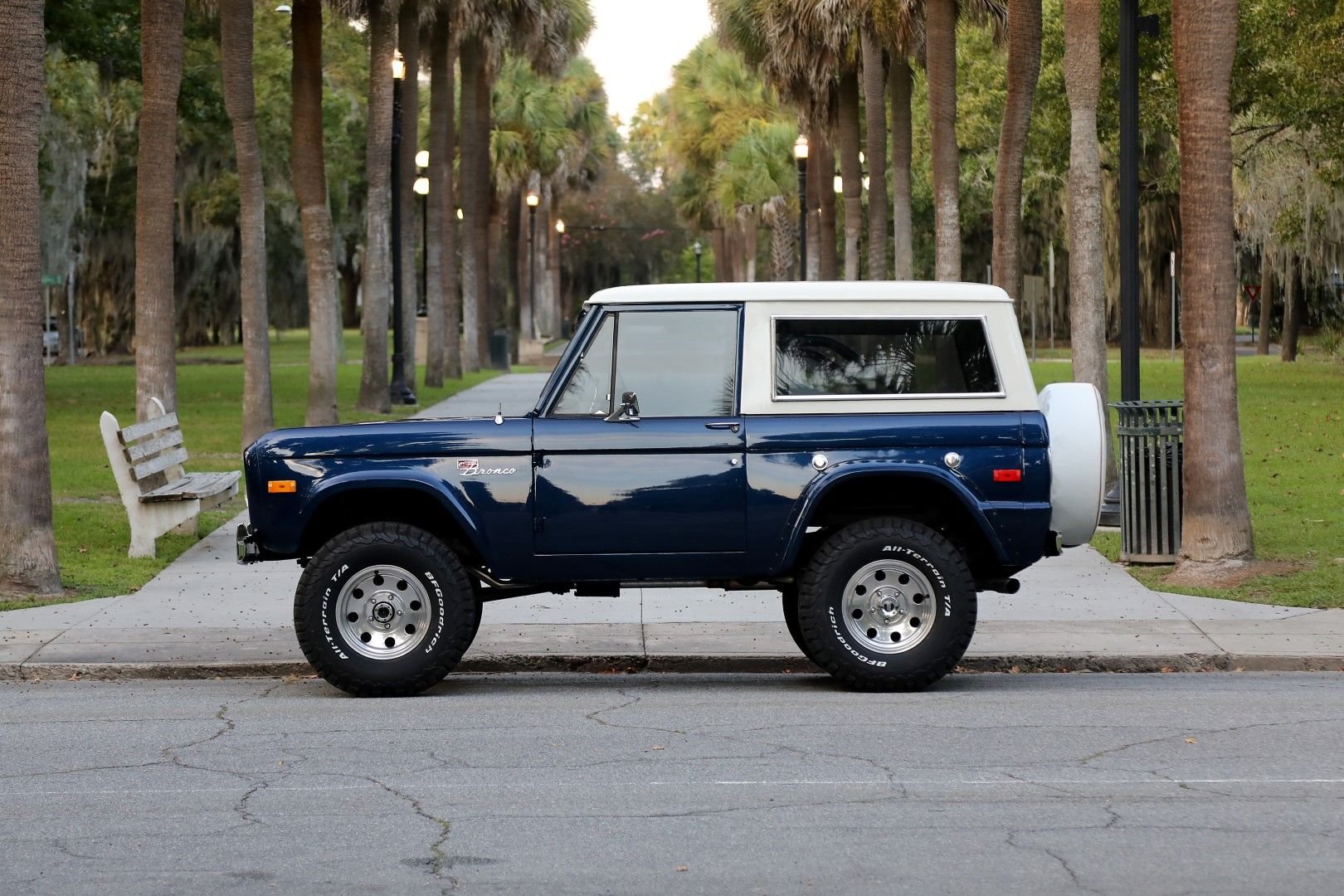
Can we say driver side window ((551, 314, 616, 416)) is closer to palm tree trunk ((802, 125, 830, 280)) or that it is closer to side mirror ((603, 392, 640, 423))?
side mirror ((603, 392, 640, 423))

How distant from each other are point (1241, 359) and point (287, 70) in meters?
27.7

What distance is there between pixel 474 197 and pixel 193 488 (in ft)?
96.2

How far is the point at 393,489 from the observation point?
9.62m

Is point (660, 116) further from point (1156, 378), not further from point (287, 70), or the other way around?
point (1156, 378)

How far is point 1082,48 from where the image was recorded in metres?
17.4

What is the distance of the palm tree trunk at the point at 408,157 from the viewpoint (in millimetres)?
34969

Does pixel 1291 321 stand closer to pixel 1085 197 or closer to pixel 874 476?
pixel 1085 197

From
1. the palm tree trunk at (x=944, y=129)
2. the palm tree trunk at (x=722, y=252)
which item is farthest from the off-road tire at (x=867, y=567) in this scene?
the palm tree trunk at (x=722, y=252)

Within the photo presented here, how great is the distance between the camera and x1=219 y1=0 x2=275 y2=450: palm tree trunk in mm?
22875

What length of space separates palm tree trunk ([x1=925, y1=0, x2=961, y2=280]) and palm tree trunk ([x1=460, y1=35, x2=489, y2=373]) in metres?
16.2

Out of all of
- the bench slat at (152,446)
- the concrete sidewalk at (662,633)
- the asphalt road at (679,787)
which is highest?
the bench slat at (152,446)

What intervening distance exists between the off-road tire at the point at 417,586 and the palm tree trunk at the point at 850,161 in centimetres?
3167

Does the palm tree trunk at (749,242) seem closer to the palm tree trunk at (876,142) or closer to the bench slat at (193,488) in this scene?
the palm tree trunk at (876,142)

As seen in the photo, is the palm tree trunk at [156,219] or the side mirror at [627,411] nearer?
the side mirror at [627,411]
